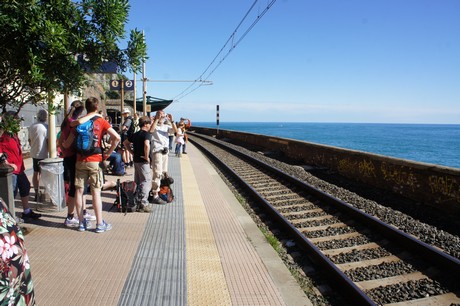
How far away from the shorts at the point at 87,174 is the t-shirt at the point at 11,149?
1.10m

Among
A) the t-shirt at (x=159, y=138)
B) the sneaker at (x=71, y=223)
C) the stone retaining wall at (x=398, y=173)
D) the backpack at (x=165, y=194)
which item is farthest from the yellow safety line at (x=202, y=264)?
the stone retaining wall at (x=398, y=173)

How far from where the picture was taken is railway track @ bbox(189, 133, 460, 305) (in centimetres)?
405

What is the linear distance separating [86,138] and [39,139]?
1.83m

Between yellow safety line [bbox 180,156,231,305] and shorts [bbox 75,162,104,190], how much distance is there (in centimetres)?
159

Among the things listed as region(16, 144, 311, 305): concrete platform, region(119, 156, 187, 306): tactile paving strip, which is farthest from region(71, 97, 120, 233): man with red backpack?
region(119, 156, 187, 306): tactile paving strip

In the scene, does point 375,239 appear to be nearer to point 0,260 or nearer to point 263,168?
point 0,260

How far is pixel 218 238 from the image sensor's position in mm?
5699

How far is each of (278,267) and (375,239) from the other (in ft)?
6.64

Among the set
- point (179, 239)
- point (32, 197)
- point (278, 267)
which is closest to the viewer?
point (278, 267)

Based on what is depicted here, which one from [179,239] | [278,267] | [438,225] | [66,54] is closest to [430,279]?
[278,267]

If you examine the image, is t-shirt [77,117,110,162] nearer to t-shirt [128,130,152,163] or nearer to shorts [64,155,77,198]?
shorts [64,155,77,198]

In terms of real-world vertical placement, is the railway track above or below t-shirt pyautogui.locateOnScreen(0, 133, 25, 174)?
below

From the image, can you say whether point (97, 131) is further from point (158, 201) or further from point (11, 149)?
point (158, 201)

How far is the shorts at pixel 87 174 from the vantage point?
17.1 feet
